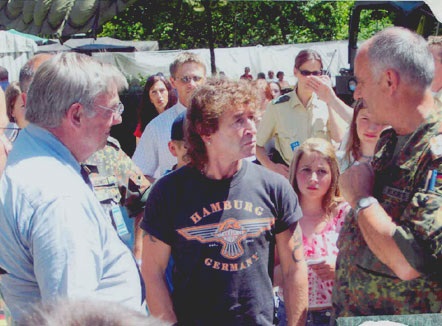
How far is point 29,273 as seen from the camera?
5.76ft

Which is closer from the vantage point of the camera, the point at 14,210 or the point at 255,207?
the point at 14,210

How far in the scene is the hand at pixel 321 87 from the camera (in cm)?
439

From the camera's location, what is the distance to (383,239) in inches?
76.2

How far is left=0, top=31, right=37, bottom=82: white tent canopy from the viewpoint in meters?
11.1

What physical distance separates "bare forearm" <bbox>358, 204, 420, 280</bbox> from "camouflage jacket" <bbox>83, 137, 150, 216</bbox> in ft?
4.46

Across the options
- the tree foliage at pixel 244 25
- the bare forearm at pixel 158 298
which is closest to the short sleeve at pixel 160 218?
the bare forearm at pixel 158 298

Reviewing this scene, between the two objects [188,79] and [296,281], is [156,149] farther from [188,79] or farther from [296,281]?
[296,281]

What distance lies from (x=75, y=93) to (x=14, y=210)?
431 mm

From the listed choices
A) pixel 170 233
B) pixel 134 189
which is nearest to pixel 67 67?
pixel 170 233

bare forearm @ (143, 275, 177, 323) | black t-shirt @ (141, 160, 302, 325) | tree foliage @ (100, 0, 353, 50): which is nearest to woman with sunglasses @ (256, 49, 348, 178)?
black t-shirt @ (141, 160, 302, 325)

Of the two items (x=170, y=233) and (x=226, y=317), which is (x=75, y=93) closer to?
(x=170, y=233)

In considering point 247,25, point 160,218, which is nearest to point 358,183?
point 160,218

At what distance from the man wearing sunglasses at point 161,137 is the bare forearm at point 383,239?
90.4 inches

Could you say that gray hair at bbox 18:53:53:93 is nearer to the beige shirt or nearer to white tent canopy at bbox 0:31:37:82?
the beige shirt
